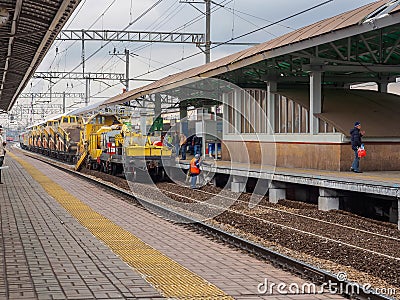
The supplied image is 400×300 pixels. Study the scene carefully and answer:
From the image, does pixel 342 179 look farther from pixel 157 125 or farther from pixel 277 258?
pixel 157 125

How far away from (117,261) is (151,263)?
20.0 inches

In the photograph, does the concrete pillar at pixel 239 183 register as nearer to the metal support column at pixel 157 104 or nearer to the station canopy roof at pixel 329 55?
the station canopy roof at pixel 329 55

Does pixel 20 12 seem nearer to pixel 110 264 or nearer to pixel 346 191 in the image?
pixel 110 264

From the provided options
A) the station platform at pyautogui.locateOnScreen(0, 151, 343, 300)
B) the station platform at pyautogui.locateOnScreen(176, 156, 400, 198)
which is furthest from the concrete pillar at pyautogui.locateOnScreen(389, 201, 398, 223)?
the station platform at pyautogui.locateOnScreen(0, 151, 343, 300)

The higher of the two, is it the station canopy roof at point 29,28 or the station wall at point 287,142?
the station canopy roof at point 29,28

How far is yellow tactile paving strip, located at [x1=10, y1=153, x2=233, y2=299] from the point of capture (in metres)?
7.62

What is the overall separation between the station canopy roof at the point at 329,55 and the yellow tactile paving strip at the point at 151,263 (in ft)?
22.0

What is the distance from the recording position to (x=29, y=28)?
14.7 m

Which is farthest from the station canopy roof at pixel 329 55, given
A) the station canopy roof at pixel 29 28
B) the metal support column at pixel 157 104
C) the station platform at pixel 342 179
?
the station canopy roof at pixel 29 28

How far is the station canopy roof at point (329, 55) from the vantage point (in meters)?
14.4

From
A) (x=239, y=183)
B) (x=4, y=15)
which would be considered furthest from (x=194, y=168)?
(x=4, y=15)

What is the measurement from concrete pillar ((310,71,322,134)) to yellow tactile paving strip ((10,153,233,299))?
7866 mm

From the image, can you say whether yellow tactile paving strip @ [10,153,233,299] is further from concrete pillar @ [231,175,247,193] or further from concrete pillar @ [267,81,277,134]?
concrete pillar @ [267,81,277,134]
